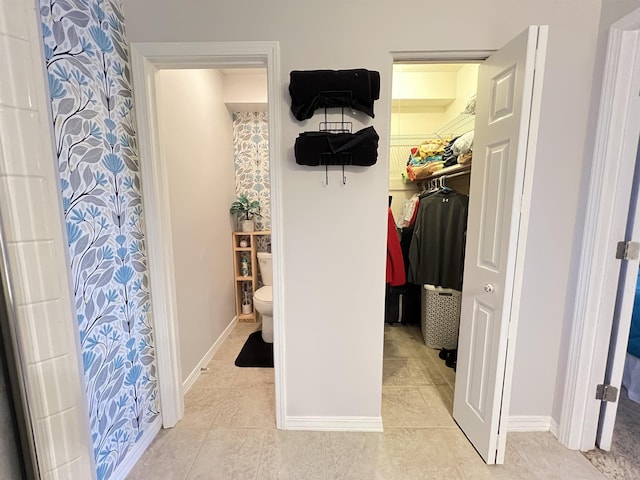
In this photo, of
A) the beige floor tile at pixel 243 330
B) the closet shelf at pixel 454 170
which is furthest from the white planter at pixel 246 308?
the closet shelf at pixel 454 170

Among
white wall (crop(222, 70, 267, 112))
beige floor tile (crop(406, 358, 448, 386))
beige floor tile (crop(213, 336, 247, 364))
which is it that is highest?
white wall (crop(222, 70, 267, 112))

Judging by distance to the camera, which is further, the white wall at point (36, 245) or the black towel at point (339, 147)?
the black towel at point (339, 147)

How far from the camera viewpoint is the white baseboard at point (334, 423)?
5.21 feet

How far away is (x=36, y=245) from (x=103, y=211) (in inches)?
30.8

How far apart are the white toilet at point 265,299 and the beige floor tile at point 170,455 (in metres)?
0.95

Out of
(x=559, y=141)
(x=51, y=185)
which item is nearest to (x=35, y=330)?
(x=51, y=185)

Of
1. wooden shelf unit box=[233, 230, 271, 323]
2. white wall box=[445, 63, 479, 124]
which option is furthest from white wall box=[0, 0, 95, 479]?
white wall box=[445, 63, 479, 124]

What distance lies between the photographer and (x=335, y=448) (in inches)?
58.1

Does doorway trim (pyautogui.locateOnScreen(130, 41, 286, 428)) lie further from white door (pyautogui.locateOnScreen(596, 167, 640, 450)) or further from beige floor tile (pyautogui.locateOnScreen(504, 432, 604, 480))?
white door (pyautogui.locateOnScreen(596, 167, 640, 450))

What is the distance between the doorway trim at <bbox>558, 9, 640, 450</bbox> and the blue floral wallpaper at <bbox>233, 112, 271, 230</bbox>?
8.38 feet

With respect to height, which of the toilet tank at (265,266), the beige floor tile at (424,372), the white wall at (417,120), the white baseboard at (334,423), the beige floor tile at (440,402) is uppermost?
the white wall at (417,120)

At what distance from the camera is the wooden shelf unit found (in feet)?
9.74

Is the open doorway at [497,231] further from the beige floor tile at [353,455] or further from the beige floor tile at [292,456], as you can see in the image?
the beige floor tile at [292,456]

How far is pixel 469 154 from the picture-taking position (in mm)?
1907
